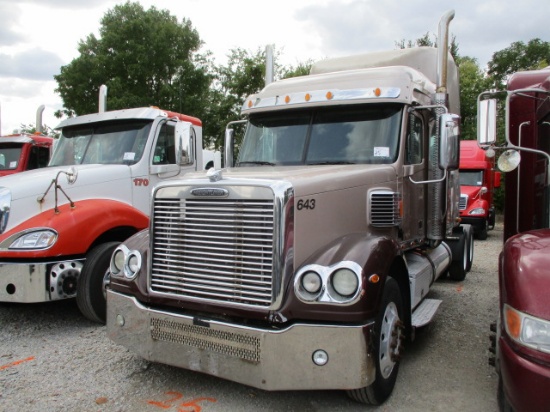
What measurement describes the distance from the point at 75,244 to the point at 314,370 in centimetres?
313

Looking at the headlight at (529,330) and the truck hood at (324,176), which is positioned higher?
the truck hood at (324,176)

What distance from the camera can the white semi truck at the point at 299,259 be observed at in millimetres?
3123

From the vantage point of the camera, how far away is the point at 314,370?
3088 mm

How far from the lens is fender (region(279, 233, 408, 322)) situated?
3086mm

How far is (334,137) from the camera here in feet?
15.1

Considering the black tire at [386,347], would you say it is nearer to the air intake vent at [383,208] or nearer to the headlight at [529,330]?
the air intake vent at [383,208]

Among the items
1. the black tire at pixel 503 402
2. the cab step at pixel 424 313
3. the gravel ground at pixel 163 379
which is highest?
the cab step at pixel 424 313

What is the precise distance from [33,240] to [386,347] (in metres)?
3.60

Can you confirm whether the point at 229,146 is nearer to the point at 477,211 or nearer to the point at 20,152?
the point at 20,152

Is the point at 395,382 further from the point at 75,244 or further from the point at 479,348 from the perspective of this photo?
the point at 75,244

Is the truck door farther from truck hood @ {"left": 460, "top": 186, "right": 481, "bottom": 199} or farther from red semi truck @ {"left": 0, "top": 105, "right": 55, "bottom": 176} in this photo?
red semi truck @ {"left": 0, "top": 105, "right": 55, "bottom": 176}

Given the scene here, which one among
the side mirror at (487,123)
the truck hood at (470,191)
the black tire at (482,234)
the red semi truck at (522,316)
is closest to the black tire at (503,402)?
the red semi truck at (522,316)

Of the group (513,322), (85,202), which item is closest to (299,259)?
(513,322)

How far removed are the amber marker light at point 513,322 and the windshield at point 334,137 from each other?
207 cm
